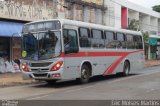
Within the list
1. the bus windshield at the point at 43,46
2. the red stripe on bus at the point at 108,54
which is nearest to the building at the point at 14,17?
the red stripe on bus at the point at 108,54

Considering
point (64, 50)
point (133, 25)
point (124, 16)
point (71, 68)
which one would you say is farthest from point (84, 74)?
point (124, 16)

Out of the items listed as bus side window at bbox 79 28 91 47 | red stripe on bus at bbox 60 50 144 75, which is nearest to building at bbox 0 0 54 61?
red stripe on bus at bbox 60 50 144 75

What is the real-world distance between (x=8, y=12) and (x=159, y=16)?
4253 centimetres

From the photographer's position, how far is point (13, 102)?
12281 mm

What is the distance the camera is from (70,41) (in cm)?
1780

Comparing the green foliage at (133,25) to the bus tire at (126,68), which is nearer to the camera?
the bus tire at (126,68)

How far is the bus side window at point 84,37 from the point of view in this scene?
1873 cm

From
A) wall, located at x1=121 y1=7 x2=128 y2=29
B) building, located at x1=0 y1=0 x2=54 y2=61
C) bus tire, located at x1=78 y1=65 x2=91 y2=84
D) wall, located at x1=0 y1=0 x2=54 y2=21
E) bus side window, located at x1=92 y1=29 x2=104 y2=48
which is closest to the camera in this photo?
bus tire, located at x1=78 y1=65 x2=91 y2=84

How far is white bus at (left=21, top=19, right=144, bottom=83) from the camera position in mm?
17125

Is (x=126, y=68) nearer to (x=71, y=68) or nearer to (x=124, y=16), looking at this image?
(x=71, y=68)

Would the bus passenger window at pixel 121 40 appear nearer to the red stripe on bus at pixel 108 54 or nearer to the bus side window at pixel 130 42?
Result: the red stripe on bus at pixel 108 54

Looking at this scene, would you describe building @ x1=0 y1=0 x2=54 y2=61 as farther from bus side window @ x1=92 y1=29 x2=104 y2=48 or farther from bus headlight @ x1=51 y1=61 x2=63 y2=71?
bus headlight @ x1=51 y1=61 x2=63 y2=71

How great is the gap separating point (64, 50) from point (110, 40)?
5.10 meters

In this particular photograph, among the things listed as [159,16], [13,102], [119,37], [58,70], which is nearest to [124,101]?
[13,102]
